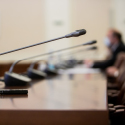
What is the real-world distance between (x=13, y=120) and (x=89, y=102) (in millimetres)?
377

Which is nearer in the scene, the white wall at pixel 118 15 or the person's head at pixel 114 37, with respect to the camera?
the person's head at pixel 114 37

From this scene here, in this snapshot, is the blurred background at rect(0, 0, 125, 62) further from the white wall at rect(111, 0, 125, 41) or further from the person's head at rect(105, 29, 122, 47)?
the person's head at rect(105, 29, 122, 47)

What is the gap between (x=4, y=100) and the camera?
1437 mm

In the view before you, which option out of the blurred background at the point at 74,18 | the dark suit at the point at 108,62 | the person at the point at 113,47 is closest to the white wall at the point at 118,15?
the blurred background at the point at 74,18

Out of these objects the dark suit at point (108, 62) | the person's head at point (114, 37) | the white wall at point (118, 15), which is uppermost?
the white wall at point (118, 15)

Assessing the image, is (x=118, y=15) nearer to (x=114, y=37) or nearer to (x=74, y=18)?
(x=74, y=18)

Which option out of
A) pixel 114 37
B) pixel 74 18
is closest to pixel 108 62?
pixel 114 37

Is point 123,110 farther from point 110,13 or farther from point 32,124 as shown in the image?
point 110,13

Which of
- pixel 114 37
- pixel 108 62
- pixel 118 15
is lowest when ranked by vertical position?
pixel 108 62

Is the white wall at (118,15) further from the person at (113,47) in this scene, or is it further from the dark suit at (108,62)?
the dark suit at (108,62)

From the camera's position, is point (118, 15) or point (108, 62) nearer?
point (108, 62)

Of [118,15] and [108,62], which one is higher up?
[118,15]

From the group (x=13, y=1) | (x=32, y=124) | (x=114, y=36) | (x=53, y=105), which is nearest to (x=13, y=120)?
(x=32, y=124)

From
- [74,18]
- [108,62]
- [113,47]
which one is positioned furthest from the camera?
[74,18]
